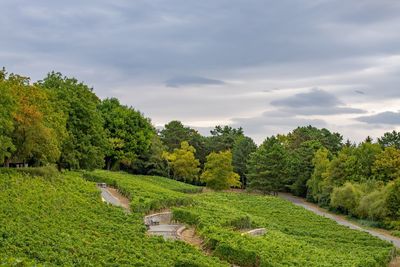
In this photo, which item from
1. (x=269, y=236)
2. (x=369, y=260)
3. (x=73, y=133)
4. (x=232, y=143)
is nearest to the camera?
(x=369, y=260)

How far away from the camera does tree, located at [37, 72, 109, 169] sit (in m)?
51.4

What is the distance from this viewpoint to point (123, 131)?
243 ft

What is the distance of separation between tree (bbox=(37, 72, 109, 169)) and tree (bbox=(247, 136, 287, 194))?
130 ft

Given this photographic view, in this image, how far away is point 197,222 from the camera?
3850 cm

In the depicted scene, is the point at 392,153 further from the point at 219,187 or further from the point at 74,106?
the point at 74,106

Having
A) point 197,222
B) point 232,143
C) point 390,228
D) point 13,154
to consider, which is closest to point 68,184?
point 13,154

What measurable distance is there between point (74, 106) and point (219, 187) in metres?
38.4

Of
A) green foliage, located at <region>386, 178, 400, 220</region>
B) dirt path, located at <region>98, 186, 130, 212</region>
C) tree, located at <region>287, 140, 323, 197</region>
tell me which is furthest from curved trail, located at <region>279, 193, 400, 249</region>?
dirt path, located at <region>98, 186, 130, 212</region>

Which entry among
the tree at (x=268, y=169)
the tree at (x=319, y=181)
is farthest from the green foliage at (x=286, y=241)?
the tree at (x=268, y=169)

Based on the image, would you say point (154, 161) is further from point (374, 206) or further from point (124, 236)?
point (124, 236)

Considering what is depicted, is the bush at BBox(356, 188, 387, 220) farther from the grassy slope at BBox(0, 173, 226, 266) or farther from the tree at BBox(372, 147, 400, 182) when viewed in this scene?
the grassy slope at BBox(0, 173, 226, 266)

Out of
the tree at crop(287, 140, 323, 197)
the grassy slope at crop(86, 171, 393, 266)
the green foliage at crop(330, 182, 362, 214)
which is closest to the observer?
the grassy slope at crop(86, 171, 393, 266)

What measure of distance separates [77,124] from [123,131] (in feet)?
68.0

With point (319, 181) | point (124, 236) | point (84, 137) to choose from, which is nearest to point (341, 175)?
point (319, 181)
